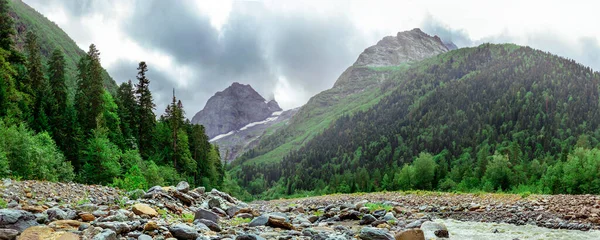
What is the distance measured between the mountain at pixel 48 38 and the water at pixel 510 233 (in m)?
97.9

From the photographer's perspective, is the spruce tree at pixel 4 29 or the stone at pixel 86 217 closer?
the stone at pixel 86 217

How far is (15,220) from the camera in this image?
7926mm

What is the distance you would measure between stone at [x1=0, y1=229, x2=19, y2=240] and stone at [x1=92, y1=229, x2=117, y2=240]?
1.46 metres

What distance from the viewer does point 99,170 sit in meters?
37.9

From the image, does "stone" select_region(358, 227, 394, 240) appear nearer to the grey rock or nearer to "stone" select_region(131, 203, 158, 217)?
"stone" select_region(131, 203, 158, 217)

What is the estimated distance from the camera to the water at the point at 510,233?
16.7 m

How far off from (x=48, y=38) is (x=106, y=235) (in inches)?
6187

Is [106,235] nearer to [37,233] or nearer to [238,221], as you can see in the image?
[37,233]

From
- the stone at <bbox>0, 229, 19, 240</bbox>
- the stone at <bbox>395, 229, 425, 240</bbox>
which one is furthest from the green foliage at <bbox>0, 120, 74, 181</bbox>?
the stone at <bbox>395, 229, 425, 240</bbox>

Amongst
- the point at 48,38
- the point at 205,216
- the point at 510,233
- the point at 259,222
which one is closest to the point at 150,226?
the point at 205,216

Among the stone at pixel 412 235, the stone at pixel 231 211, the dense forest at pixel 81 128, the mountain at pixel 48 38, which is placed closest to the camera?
the stone at pixel 412 235

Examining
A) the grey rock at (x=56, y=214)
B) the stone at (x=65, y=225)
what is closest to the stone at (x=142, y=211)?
the grey rock at (x=56, y=214)

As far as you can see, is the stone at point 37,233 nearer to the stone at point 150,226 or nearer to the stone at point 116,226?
the stone at point 116,226

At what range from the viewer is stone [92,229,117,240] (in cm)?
760
